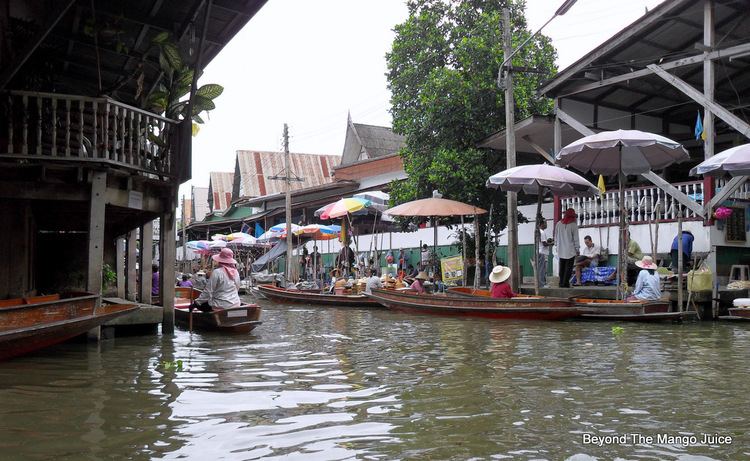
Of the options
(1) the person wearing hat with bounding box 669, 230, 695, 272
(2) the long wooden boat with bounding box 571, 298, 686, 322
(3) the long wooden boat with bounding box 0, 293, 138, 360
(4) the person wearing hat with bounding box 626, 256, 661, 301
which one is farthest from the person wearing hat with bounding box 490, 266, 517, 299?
(3) the long wooden boat with bounding box 0, 293, 138, 360

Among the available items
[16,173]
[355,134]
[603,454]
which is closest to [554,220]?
[16,173]

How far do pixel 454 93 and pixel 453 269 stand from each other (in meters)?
5.01

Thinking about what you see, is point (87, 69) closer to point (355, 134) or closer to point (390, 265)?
point (390, 265)

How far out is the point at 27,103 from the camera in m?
8.71

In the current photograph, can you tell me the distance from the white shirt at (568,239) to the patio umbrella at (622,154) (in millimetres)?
1347

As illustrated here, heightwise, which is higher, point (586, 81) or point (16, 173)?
point (586, 81)

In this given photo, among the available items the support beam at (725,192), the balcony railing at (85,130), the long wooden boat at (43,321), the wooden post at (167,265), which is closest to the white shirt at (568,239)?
the support beam at (725,192)

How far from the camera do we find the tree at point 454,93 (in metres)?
19.7

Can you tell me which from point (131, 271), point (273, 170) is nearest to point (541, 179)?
point (131, 271)

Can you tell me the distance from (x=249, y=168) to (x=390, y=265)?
18.8 metres

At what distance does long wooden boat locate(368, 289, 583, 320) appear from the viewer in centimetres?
1362

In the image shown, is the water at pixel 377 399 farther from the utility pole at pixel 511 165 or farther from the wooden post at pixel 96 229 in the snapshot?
the utility pole at pixel 511 165

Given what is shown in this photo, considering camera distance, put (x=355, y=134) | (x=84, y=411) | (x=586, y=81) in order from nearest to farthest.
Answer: (x=84, y=411)
(x=586, y=81)
(x=355, y=134)

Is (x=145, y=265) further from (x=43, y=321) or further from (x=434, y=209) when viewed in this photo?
(x=434, y=209)
